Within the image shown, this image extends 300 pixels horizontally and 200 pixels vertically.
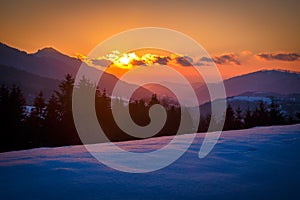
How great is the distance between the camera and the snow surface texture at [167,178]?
9.34 ft

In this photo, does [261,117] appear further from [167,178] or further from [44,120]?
[167,178]

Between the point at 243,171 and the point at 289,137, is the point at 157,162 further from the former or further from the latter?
the point at 289,137

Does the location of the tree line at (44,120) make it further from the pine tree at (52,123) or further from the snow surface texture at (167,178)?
the snow surface texture at (167,178)

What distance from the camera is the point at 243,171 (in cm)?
363

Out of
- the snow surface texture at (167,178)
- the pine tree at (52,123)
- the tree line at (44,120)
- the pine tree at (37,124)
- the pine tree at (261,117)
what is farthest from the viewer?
the pine tree at (261,117)

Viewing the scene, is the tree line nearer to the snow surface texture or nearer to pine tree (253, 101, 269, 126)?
the snow surface texture

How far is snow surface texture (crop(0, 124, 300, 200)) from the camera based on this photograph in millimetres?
2846

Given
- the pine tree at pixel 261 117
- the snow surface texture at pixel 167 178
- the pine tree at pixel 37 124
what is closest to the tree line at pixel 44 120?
the pine tree at pixel 37 124

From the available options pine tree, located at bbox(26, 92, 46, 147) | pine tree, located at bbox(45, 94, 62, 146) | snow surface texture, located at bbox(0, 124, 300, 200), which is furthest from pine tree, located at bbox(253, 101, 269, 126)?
snow surface texture, located at bbox(0, 124, 300, 200)

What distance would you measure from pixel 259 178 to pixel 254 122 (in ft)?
144

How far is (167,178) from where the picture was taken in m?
3.36

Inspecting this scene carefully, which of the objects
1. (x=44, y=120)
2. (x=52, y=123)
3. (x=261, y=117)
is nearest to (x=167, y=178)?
(x=52, y=123)

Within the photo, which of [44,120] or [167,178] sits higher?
[44,120]

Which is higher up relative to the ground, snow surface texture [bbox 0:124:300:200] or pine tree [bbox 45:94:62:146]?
pine tree [bbox 45:94:62:146]
